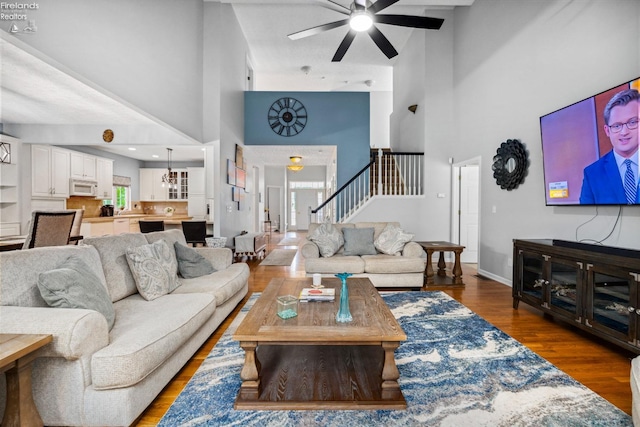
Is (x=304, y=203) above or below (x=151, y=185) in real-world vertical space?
below

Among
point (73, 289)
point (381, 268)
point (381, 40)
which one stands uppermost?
point (381, 40)

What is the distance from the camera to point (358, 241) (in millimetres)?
4562

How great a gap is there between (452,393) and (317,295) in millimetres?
1071

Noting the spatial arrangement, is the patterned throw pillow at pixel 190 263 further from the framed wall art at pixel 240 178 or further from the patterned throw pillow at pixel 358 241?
the framed wall art at pixel 240 178

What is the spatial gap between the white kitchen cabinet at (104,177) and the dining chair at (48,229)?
4012 mm

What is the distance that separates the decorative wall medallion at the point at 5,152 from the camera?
14.3ft

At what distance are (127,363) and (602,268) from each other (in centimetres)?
335

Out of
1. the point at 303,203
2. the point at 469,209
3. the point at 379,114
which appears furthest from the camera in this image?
the point at 303,203

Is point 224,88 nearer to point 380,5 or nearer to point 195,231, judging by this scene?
point 195,231

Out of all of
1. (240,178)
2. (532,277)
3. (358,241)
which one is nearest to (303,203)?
(240,178)

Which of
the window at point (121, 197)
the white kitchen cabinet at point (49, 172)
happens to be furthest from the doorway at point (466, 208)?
the window at point (121, 197)

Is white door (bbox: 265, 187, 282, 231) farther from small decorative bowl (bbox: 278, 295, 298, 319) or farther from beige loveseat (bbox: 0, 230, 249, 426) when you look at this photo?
small decorative bowl (bbox: 278, 295, 298, 319)

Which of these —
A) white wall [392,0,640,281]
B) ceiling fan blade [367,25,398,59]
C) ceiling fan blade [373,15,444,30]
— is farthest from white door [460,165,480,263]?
ceiling fan blade [373,15,444,30]

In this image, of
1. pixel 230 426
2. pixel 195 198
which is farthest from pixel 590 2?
pixel 195 198
